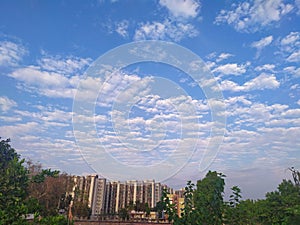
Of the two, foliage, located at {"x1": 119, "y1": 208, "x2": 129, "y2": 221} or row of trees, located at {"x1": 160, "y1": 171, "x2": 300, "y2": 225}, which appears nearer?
row of trees, located at {"x1": 160, "y1": 171, "x2": 300, "y2": 225}

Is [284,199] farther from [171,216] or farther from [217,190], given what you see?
[171,216]

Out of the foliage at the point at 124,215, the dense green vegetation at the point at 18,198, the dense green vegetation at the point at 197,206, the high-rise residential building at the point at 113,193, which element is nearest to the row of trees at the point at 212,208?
the dense green vegetation at the point at 197,206

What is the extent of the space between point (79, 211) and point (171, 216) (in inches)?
1375

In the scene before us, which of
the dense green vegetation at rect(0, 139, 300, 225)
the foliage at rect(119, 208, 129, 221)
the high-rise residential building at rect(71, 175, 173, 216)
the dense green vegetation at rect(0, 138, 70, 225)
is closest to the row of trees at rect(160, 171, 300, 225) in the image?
the dense green vegetation at rect(0, 139, 300, 225)

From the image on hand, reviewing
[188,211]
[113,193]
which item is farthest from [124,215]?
[188,211]

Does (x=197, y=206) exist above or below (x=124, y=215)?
above

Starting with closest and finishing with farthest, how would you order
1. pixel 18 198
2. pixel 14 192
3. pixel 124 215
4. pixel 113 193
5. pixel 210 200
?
pixel 18 198, pixel 14 192, pixel 210 200, pixel 124 215, pixel 113 193

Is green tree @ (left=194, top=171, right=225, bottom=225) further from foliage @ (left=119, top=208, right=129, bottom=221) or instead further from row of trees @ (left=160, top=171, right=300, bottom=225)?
foliage @ (left=119, top=208, right=129, bottom=221)

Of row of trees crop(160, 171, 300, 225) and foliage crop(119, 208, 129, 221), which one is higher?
row of trees crop(160, 171, 300, 225)

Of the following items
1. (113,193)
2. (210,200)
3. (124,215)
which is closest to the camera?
(210,200)

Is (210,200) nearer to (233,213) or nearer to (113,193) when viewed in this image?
(233,213)

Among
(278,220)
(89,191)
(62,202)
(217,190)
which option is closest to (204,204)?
(217,190)

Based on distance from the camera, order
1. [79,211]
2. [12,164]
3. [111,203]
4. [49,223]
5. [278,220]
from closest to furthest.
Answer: [49,223] → [12,164] → [278,220] → [79,211] → [111,203]

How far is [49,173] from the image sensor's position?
8.13 m
